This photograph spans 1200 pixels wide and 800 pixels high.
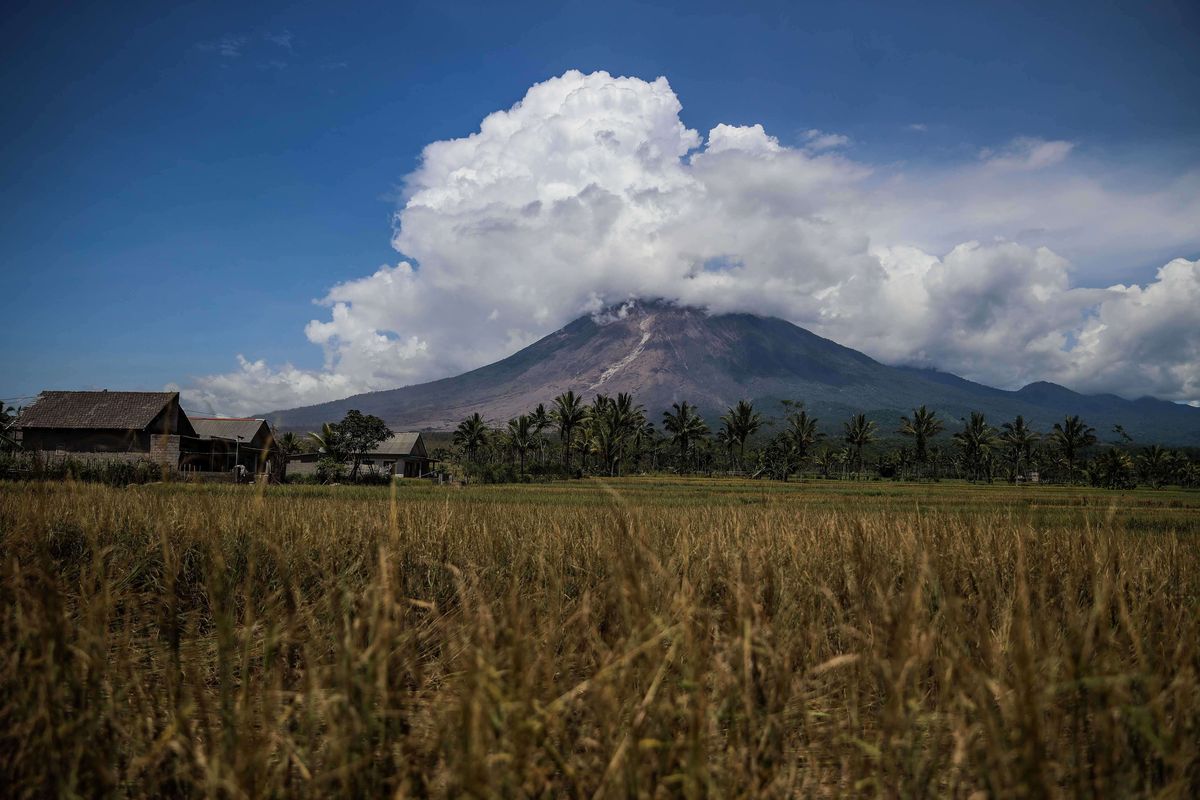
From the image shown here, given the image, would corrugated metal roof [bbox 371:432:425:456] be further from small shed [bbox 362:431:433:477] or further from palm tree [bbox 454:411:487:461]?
palm tree [bbox 454:411:487:461]

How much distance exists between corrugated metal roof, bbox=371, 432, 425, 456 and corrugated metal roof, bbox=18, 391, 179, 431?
28.9 meters

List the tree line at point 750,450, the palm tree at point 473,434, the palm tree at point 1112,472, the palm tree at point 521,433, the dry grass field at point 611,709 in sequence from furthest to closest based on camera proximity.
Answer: the palm tree at point 473,434 → the palm tree at point 521,433 → the tree line at point 750,450 → the palm tree at point 1112,472 → the dry grass field at point 611,709

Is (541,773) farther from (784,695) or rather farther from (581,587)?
(581,587)

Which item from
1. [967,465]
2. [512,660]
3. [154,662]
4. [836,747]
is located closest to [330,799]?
[512,660]

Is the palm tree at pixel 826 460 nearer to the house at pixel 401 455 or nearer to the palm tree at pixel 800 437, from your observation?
the palm tree at pixel 800 437

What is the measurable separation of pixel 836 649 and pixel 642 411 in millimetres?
77043

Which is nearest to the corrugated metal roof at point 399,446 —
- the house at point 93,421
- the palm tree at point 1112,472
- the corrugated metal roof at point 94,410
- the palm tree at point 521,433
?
the palm tree at point 521,433

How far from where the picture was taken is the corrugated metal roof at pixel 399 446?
2596 inches

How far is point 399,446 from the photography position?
66812 millimetres

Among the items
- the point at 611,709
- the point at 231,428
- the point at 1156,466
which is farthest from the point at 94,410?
Result: the point at 1156,466

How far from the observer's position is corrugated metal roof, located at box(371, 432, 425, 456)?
65938 mm

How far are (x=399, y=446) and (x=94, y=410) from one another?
3149 centimetres

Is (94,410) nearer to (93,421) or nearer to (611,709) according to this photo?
(93,421)

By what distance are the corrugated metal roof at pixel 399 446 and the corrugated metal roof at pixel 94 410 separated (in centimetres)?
2891
